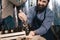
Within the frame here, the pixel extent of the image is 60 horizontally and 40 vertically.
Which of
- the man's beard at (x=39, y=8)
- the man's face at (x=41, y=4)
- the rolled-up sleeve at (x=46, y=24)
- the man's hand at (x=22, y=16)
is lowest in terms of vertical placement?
the rolled-up sleeve at (x=46, y=24)

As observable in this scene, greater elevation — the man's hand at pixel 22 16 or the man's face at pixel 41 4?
the man's face at pixel 41 4

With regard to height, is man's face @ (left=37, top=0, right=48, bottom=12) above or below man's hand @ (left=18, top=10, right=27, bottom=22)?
above

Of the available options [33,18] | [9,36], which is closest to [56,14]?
[33,18]

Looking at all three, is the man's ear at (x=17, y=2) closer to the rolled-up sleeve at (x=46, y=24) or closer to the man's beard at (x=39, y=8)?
the man's beard at (x=39, y=8)

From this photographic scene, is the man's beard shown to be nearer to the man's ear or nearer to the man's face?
Answer: the man's face

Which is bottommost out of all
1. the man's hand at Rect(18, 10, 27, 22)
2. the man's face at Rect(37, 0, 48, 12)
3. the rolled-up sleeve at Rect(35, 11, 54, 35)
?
the rolled-up sleeve at Rect(35, 11, 54, 35)

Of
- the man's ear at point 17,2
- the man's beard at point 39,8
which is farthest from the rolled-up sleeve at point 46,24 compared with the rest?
the man's ear at point 17,2

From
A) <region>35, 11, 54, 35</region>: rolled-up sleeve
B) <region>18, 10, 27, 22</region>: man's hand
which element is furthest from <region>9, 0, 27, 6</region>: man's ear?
<region>35, 11, 54, 35</region>: rolled-up sleeve

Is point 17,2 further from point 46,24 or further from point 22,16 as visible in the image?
point 46,24

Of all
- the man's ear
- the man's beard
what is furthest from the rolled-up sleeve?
the man's ear

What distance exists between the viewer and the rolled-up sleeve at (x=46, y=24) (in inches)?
49.1

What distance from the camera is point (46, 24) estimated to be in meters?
1.25

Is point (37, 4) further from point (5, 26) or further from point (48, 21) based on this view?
point (5, 26)

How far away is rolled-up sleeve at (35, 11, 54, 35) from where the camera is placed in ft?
4.09
